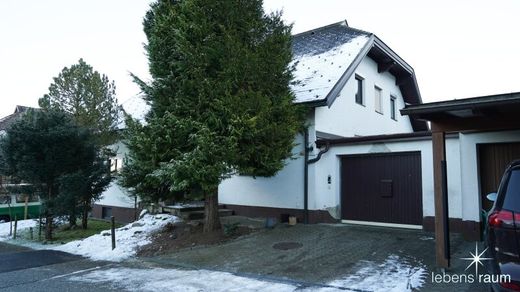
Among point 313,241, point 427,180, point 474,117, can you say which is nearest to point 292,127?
point 313,241

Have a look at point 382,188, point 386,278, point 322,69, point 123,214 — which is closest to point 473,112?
point 386,278

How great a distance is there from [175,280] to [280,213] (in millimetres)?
6052

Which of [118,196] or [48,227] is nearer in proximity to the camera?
[48,227]

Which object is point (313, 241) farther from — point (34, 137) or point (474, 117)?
point (34, 137)

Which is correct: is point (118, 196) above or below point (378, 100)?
below

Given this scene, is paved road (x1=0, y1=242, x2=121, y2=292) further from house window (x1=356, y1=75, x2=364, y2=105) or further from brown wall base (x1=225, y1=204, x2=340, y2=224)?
house window (x1=356, y1=75, x2=364, y2=105)

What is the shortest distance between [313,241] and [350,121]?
20.7 ft

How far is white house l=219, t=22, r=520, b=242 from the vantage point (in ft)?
31.1

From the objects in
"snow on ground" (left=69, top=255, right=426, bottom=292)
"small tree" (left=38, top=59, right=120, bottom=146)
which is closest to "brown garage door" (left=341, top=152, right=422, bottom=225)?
"snow on ground" (left=69, top=255, right=426, bottom=292)

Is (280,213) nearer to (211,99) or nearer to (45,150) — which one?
(211,99)

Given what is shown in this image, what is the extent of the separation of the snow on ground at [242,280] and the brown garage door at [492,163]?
124 inches

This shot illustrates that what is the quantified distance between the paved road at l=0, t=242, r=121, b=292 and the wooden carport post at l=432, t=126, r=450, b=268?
5.65 m

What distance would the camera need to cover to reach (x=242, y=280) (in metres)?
6.89

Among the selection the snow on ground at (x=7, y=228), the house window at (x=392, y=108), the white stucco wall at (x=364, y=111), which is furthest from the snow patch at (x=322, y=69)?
the snow on ground at (x=7, y=228)
